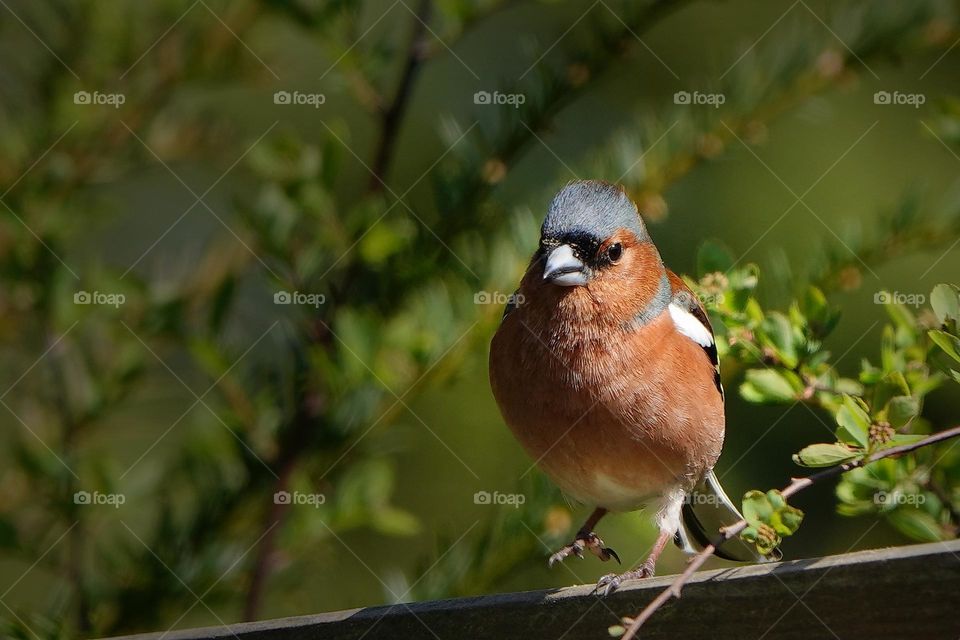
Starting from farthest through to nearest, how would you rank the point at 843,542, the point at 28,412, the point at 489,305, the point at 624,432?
the point at 843,542 < the point at 28,412 < the point at 489,305 < the point at 624,432

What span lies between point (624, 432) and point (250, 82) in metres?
1.56

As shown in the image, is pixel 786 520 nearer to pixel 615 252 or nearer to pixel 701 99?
pixel 615 252

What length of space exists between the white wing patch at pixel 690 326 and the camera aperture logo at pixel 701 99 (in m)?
0.53

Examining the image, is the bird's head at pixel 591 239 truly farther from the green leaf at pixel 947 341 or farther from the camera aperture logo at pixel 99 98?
the camera aperture logo at pixel 99 98

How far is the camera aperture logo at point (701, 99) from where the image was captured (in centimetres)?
283

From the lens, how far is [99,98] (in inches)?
120

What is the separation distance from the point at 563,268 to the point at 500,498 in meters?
0.67

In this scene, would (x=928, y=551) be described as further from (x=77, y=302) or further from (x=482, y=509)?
(x=77, y=302)

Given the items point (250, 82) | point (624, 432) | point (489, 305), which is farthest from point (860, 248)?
point (250, 82)

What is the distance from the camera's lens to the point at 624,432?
2.53 metres

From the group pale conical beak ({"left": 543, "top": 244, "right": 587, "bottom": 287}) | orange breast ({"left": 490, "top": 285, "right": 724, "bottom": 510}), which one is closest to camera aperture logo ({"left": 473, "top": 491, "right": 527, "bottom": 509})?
orange breast ({"left": 490, "top": 285, "right": 724, "bottom": 510})

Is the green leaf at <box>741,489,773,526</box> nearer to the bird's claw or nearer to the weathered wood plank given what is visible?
the weathered wood plank

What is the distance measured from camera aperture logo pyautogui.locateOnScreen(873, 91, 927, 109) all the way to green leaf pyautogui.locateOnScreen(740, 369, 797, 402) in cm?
240

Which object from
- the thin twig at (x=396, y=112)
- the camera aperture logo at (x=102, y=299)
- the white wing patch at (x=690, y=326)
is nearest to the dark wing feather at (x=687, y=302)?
the white wing patch at (x=690, y=326)
